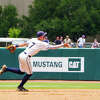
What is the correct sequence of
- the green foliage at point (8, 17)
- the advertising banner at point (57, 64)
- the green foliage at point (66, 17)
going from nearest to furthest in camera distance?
the advertising banner at point (57, 64), the green foliage at point (66, 17), the green foliage at point (8, 17)

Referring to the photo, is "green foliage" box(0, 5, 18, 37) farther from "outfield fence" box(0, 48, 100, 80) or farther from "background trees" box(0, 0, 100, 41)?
"outfield fence" box(0, 48, 100, 80)

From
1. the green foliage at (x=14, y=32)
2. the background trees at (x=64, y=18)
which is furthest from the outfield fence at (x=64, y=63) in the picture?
the green foliage at (x=14, y=32)

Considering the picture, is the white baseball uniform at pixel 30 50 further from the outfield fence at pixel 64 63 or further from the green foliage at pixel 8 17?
the green foliage at pixel 8 17

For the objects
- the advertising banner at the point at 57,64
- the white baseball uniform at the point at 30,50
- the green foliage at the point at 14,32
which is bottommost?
the green foliage at the point at 14,32

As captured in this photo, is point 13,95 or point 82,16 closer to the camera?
point 13,95

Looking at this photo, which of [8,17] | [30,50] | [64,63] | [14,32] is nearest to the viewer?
Answer: [30,50]

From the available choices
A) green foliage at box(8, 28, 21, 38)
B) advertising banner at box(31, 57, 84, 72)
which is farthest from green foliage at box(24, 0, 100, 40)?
advertising banner at box(31, 57, 84, 72)

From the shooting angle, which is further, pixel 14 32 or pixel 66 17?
pixel 14 32

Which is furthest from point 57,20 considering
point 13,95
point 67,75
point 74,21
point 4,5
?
point 13,95

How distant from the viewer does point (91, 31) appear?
58.7 metres

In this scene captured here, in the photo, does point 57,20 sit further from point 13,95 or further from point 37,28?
point 13,95

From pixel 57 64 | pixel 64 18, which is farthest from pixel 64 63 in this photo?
pixel 64 18

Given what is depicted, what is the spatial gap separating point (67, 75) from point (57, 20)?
41.5 m

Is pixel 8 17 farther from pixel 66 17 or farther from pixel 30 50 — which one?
pixel 30 50
